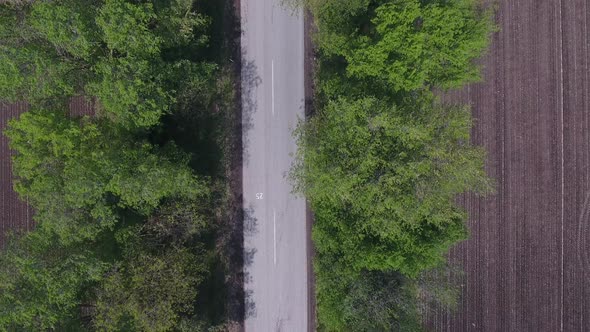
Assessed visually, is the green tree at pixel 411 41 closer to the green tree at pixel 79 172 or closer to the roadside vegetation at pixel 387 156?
the roadside vegetation at pixel 387 156

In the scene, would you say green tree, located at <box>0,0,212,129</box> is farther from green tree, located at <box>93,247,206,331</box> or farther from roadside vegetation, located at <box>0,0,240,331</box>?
green tree, located at <box>93,247,206,331</box>

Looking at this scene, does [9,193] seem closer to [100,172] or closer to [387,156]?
[100,172]

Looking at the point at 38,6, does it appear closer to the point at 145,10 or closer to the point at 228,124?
the point at 145,10

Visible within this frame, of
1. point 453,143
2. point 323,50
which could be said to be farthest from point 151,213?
point 453,143

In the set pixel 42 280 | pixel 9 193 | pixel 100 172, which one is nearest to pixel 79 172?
pixel 100 172

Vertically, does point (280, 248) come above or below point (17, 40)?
below
